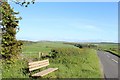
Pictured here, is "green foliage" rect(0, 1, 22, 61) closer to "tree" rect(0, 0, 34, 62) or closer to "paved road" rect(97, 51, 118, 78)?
"tree" rect(0, 0, 34, 62)

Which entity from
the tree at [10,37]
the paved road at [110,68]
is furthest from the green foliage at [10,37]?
the paved road at [110,68]

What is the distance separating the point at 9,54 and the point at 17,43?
4.42 feet

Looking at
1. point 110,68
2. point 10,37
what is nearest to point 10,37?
point 10,37

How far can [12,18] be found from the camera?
74.3ft

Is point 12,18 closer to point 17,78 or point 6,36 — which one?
point 6,36

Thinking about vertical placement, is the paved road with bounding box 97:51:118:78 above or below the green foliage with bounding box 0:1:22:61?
below

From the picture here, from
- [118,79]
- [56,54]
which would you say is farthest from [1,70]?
[56,54]

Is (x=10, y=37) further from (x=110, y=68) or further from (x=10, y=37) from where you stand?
(x=110, y=68)

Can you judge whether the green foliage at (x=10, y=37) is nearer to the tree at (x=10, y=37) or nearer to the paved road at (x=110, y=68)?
the tree at (x=10, y=37)

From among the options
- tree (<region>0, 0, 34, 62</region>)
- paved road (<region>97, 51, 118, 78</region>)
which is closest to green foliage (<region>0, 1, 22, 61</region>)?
tree (<region>0, 0, 34, 62</region>)

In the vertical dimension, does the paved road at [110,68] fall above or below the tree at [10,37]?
below

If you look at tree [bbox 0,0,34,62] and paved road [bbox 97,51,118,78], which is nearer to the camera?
paved road [bbox 97,51,118,78]

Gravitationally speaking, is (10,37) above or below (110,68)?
above

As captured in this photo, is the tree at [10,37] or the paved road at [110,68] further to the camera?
the tree at [10,37]
